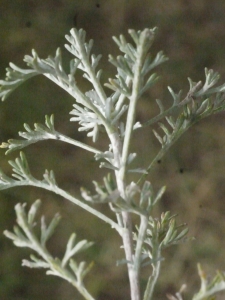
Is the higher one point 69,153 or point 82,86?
point 82,86

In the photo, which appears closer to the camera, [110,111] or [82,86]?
[110,111]

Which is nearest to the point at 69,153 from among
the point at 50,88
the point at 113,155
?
the point at 50,88

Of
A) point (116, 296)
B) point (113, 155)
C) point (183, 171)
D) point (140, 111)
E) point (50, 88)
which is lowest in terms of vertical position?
point (116, 296)

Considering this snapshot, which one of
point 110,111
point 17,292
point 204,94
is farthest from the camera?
point 17,292

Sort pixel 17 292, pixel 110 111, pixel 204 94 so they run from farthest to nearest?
1. pixel 17 292
2. pixel 204 94
3. pixel 110 111

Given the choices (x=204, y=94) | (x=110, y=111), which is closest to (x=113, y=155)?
(x=110, y=111)

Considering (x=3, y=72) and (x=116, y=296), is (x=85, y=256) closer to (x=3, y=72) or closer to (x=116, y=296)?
(x=116, y=296)

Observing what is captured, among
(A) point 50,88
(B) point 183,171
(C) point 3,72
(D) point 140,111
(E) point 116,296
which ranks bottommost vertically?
(E) point 116,296

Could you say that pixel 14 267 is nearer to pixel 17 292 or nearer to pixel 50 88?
pixel 17 292

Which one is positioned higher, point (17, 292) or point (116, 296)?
point (17, 292)
